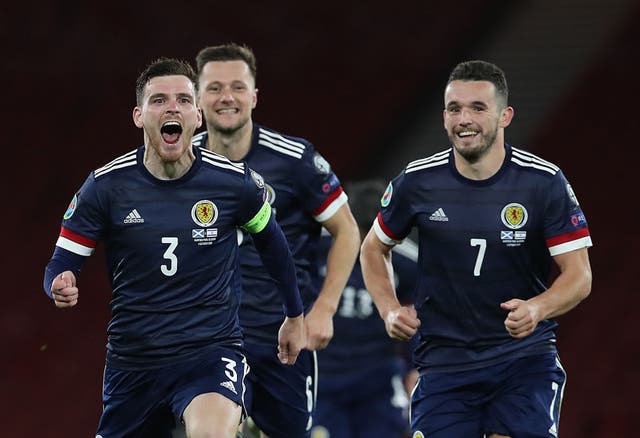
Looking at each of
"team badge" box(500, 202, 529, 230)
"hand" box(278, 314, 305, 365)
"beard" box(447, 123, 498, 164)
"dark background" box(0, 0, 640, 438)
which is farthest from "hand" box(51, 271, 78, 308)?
"dark background" box(0, 0, 640, 438)

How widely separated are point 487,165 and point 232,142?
1337mm

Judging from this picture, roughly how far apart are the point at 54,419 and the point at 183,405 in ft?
24.2

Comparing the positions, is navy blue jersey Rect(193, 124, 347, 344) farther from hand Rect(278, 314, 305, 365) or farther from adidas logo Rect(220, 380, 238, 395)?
adidas logo Rect(220, 380, 238, 395)

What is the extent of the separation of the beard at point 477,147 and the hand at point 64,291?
1.76 metres

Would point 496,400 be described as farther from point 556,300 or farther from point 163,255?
point 163,255

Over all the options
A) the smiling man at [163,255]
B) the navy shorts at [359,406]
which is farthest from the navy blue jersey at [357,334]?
the smiling man at [163,255]

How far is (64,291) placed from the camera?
504 cm

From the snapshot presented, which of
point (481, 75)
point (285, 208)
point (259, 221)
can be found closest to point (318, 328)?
point (285, 208)

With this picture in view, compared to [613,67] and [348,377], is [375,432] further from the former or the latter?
[613,67]

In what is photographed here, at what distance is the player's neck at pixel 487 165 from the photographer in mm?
5879

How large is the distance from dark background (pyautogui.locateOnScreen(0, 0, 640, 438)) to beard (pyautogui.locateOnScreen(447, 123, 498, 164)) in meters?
6.46

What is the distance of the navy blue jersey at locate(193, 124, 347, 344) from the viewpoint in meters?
6.44

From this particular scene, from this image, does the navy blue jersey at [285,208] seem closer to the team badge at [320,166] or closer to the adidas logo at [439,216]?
the team badge at [320,166]

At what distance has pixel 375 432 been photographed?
808cm
